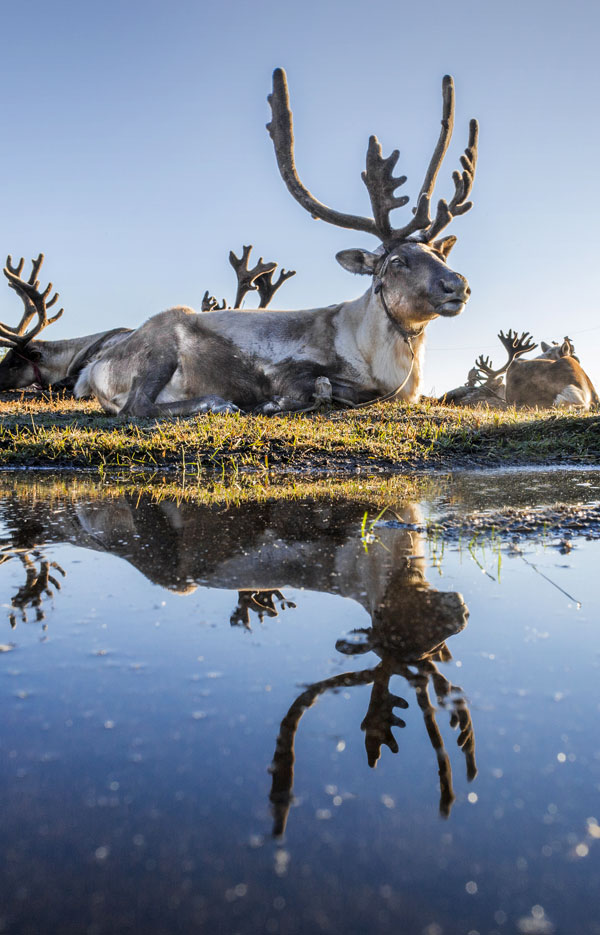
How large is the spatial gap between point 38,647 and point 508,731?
89cm

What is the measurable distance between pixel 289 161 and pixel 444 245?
1999 mm

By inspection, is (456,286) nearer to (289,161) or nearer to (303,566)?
(289,161)

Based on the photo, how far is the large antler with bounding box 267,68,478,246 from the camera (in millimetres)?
7359

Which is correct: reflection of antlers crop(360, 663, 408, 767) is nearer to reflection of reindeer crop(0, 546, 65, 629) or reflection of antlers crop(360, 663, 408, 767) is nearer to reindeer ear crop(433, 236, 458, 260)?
reflection of reindeer crop(0, 546, 65, 629)

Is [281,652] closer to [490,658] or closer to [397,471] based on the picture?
[490,658]

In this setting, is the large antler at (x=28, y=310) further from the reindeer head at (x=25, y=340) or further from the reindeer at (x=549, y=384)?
the reindeer at (x=549, y=384)

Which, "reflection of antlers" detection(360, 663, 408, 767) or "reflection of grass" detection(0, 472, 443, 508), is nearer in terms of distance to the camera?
"reflection of antlers" detection(360, 663, 408, 767)

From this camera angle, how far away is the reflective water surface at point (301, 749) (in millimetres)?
677

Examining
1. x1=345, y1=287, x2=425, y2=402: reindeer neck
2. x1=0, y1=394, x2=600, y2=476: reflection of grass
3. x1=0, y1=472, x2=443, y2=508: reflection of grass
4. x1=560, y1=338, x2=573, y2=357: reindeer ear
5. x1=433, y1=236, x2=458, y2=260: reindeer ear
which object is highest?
x1=433, y1=236, x2=458, y2=260: reindeer ear

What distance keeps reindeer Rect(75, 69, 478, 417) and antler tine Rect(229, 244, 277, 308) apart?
3.65 m

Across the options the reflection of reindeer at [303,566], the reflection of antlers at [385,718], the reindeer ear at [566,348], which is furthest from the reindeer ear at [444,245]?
the reindeer ear at [566,348]

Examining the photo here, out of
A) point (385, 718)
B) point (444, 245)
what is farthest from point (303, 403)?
point (385, 718)

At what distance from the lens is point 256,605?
1639mm

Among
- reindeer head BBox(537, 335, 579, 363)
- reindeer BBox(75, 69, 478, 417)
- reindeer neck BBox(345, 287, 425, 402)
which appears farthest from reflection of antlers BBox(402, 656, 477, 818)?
reindeer head BBox(537, 335, 579, 363)
